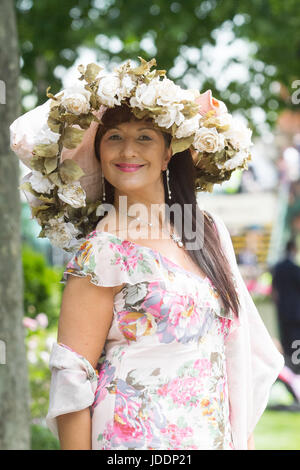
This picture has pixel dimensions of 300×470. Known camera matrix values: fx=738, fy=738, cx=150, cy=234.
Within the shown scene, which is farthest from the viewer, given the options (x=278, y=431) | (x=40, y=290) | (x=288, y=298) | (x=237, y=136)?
(x=288, y=298)

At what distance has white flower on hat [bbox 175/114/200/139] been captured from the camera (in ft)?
7.41

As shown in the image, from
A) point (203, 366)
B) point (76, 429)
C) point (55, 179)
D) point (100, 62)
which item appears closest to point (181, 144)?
point (55, 179)

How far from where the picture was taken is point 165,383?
2119mm

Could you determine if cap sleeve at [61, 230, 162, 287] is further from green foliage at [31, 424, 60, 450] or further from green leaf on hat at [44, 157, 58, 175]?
green foliage at [31, 424, 60, 450]

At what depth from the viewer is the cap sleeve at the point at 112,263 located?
7.02 ft

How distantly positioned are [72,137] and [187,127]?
353 mm

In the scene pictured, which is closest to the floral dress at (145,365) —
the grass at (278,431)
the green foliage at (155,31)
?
the green foliage at (155,31)

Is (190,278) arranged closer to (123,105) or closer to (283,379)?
(123,105)

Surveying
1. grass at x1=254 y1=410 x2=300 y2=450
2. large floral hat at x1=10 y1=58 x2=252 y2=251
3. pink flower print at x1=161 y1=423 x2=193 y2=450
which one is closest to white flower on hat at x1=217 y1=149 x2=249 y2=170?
large floral hat at x1=10 y1=58 x2=252 y2=251

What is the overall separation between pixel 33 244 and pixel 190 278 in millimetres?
13466

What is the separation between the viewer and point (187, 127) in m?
2.27

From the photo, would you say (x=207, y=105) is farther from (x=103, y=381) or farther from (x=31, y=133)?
(x=103, y=381)

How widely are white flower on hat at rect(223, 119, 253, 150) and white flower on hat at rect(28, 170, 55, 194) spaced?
59cm

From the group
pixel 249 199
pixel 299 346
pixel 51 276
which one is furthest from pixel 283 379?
pixel 249 199
